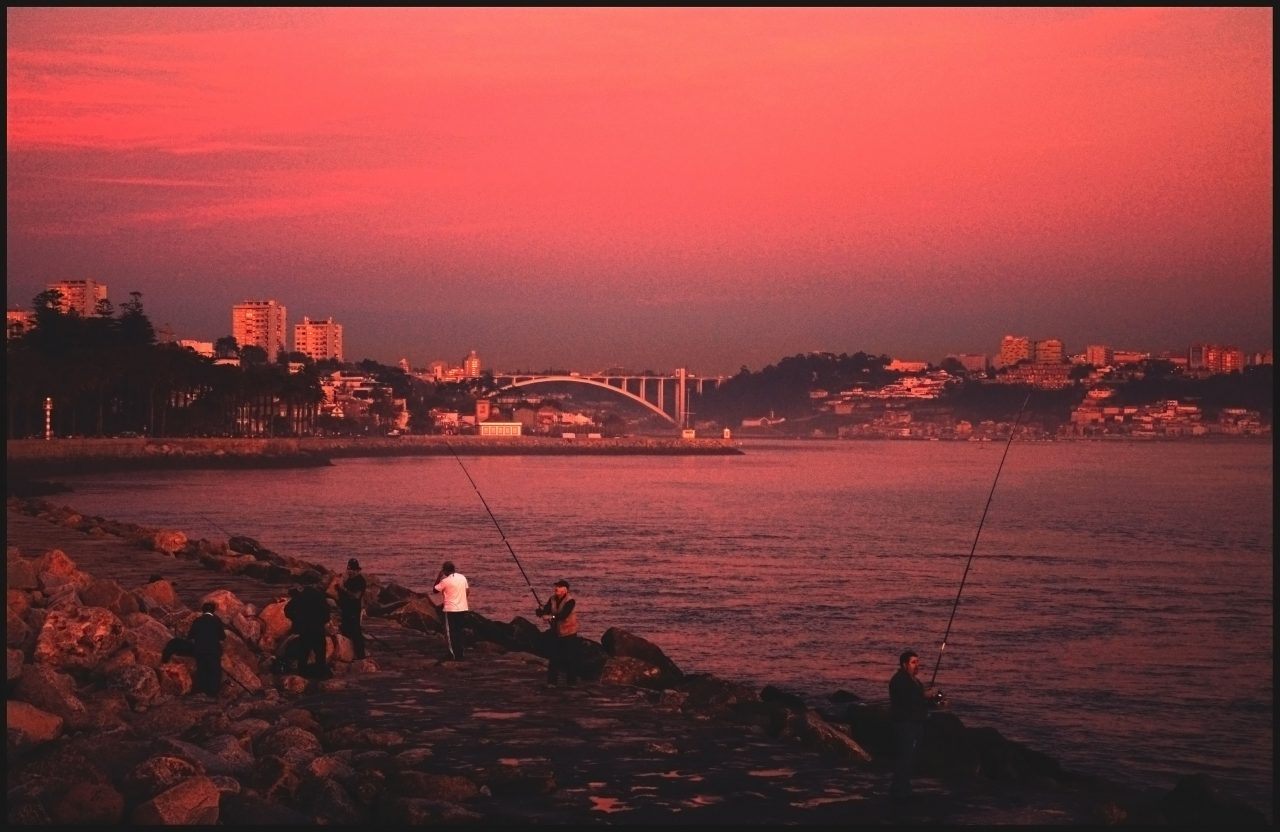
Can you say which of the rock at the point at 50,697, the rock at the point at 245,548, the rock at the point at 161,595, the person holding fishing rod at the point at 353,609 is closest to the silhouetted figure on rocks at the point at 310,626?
the person holding fishing rod at the point at 353,609

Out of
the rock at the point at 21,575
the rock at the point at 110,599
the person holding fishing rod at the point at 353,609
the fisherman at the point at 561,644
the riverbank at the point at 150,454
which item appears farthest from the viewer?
the riverbank at the point at 150,454

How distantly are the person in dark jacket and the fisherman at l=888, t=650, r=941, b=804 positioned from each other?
6.94 meters

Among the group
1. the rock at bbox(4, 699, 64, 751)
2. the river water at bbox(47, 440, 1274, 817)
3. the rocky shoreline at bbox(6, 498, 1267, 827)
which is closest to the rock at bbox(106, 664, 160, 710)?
the rocky shoreline at bbox(6, 498, 1267, 827)

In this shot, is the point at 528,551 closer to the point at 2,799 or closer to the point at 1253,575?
the point at 1253,575

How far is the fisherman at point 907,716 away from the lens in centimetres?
1102

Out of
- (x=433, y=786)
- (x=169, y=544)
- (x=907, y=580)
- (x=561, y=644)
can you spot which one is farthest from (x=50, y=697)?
(x=907, y=580)

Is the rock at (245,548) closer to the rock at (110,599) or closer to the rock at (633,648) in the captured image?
the rock at (110,599)

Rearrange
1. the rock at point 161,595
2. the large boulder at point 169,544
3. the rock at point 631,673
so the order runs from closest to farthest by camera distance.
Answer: the rock at point 631,673 → the rock at point 161,595 → the large boulder at point 169,544

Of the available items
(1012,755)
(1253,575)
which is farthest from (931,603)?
(1012,755)

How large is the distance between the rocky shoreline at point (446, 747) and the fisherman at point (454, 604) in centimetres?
29

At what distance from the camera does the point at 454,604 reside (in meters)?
17.1

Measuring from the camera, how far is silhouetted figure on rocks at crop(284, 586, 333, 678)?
15875 mm

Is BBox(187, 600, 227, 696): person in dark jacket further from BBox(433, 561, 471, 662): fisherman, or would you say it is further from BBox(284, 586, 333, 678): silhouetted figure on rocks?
BBox(433, 561, 471, 662): fisherman

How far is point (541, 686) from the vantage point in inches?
623
